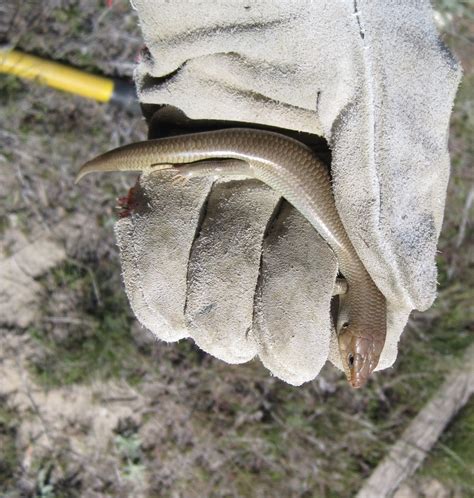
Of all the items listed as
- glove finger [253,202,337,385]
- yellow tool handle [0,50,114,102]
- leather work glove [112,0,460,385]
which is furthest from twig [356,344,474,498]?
yellow tool handle [0,50,114,102]

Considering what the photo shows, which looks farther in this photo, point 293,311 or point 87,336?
point 87,336

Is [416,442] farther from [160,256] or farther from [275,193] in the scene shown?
[160,256]

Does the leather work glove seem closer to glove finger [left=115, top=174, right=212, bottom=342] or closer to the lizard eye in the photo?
glove finger [left=115, top=174, right=212, bottom=342]

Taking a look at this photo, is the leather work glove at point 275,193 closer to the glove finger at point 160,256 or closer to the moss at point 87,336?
the glove finger at point 160,256

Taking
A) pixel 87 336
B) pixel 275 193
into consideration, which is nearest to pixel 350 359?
pixel 275 193

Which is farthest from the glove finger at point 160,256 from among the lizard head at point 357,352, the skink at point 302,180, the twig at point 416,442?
the twig at point 416,442

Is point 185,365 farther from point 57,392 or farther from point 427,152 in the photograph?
point 427,152
